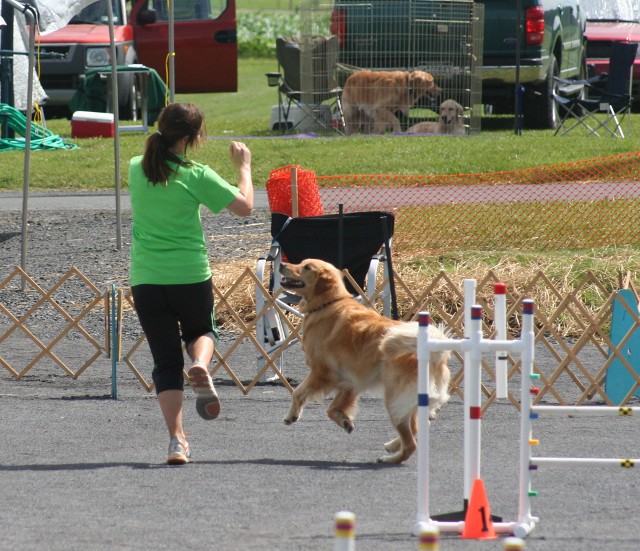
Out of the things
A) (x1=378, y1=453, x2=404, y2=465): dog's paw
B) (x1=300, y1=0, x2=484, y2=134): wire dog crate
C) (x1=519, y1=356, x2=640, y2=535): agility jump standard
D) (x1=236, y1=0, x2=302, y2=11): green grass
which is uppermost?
(x1=236, y1=0, x2=302, y2=11): green grass

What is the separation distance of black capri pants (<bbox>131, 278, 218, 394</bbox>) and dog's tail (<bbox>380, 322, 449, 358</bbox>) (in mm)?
889

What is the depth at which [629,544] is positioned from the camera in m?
4.23

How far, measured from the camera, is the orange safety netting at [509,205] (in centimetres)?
1082

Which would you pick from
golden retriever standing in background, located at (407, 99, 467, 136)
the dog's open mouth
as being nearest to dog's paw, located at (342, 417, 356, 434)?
the dog's open mouth

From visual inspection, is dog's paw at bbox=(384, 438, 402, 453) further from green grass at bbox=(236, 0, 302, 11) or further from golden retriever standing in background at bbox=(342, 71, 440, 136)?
green grass at bbox=(236, 0, 302, 11)

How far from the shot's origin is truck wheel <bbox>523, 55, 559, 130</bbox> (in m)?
17.4

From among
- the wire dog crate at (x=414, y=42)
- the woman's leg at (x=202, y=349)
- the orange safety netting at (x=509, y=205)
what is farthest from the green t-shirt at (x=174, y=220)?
the wire dog crate at (x=414, y=42)

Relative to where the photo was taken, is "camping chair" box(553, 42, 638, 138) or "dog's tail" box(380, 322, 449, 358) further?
"camping chair" box(553, 42, 638, 138)

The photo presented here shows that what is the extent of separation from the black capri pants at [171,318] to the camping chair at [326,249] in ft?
6.65

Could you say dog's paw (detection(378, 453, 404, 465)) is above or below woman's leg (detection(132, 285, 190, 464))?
below

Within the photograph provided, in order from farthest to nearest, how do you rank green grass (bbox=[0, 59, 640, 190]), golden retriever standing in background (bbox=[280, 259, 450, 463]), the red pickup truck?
1. the red pickup truck
2. green grass (bbox=[0, 59, 640, 190])
3. golden retriever standing in background (bbox=[280, 259, 450, 463])

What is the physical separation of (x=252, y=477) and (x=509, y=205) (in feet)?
23.4

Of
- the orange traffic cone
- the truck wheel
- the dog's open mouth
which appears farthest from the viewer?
the truck wheel

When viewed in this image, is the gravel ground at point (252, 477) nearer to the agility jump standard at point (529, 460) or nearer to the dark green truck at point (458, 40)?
the agility jump standard at point (529, 460)
